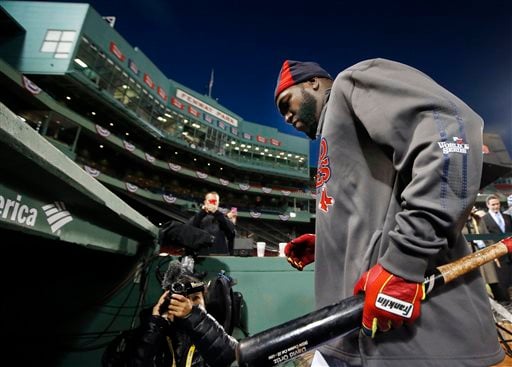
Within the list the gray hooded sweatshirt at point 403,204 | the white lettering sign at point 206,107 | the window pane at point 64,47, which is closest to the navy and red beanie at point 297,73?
the gray hooded sweatshirt at point 403,204

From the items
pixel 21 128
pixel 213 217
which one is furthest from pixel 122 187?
pixel 21 128

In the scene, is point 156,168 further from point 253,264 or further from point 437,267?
point 437,267

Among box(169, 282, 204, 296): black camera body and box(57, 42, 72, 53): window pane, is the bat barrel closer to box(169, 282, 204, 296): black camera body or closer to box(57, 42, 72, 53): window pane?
box(169, 282, 204, 296): black camera body

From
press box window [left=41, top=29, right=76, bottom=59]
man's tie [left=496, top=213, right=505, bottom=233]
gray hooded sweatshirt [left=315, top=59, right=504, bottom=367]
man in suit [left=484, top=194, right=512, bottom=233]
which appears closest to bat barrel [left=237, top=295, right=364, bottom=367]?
gray hooded sweatshirt [left=315, top=59, right=504, bottom=367]

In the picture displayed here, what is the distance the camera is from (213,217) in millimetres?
4555

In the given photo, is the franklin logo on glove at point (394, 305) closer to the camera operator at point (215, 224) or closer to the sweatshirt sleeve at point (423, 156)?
the sweatshirt sleeve at point (423, 156)

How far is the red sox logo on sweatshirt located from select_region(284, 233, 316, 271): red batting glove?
62cm

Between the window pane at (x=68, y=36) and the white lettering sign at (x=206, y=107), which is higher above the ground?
the white lettering sign at (x=206, y=107)

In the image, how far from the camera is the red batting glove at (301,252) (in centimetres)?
158

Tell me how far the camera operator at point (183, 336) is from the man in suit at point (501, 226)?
14.7 ft

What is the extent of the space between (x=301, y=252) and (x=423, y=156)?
1075 mm

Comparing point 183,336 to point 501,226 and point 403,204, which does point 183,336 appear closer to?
point 403,204

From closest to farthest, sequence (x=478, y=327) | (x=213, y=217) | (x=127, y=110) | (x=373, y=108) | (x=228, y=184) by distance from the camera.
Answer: (x=478, y=327) < (x=373, y=108) < (x=213, y=217) < (x=127, y=110) < (x=228, y=184)

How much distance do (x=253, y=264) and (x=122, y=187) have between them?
71.3 ft
